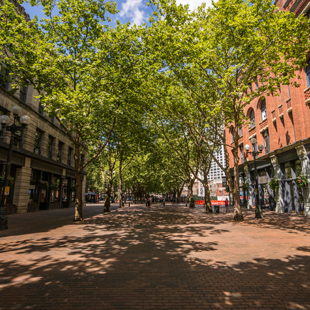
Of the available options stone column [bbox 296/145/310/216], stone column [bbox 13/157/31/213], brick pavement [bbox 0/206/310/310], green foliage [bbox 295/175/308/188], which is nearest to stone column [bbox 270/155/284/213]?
stone column [bbox 296/145/310/216]

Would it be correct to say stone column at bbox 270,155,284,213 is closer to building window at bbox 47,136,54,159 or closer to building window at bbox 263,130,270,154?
building window at bbox 263,130,270,154

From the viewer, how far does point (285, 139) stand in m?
20.6

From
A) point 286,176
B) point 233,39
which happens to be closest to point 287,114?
point 286,176

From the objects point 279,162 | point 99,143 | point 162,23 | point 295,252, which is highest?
point 162,23

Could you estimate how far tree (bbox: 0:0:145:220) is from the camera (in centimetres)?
1206

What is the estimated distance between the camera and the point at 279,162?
70.2 feet

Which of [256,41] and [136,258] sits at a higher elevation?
[256,41]

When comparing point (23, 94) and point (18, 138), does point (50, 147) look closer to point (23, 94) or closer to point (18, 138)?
point (18, 138)

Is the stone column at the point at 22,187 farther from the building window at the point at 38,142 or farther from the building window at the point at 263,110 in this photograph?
the building window at the point at 263,110

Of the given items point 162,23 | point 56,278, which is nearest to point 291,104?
point 162,23

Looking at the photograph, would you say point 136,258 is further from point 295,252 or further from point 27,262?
point 295,252

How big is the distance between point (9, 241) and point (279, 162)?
2192 centimetres

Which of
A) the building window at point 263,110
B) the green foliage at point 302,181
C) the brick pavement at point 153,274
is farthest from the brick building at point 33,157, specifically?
the building window at point 263,110

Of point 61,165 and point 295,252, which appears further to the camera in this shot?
point 61,165
